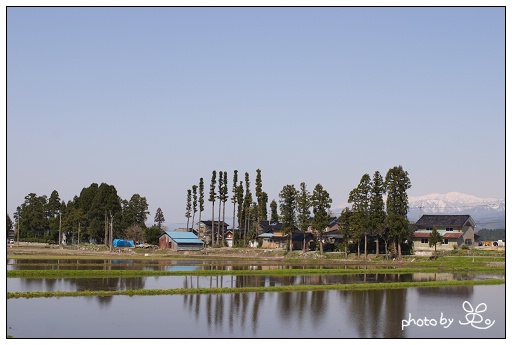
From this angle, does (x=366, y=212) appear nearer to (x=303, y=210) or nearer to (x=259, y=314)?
(x=303, y=210)

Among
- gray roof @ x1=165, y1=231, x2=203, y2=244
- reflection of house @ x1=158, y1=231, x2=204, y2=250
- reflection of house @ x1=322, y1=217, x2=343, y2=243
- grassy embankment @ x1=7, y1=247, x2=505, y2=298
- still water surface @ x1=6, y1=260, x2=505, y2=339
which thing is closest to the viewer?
still water surface @ x1=6, y1=260, x2=505, y2=339

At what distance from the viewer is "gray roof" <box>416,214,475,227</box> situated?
2940 inches

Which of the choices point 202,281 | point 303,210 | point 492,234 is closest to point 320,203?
point 303,210

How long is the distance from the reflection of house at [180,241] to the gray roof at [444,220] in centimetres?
2979

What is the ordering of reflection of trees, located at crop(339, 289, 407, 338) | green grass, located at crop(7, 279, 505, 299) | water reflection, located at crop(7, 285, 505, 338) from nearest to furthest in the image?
water reflection, located at crop(7, 285, 505, 338), reflection of trees, located at crop(339, 289, 407, 338), green grass, located at crop(7, 279, 505, 299)

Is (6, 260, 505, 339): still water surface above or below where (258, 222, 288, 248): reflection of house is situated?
below

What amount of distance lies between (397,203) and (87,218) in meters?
51.8

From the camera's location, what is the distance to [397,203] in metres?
63.4

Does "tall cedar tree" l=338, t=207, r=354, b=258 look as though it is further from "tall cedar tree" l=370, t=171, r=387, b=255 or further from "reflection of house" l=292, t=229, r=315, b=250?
"reflection of house" l=292, t=229, r=315, b=250

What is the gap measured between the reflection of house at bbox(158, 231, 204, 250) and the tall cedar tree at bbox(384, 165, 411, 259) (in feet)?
111

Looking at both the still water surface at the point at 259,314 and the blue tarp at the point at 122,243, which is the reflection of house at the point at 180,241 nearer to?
the blue tarp at the point at 122,243

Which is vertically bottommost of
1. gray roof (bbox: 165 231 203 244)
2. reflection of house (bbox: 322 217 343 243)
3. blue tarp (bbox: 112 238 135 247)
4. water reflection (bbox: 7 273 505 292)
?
water reflection (bbox: 7 273 505 292)

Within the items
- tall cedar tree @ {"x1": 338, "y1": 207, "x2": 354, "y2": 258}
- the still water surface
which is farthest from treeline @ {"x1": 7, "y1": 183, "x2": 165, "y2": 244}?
the still water surface

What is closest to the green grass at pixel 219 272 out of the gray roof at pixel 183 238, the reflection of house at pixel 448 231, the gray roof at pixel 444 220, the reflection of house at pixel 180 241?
the reflection of house at pixel 448 231
